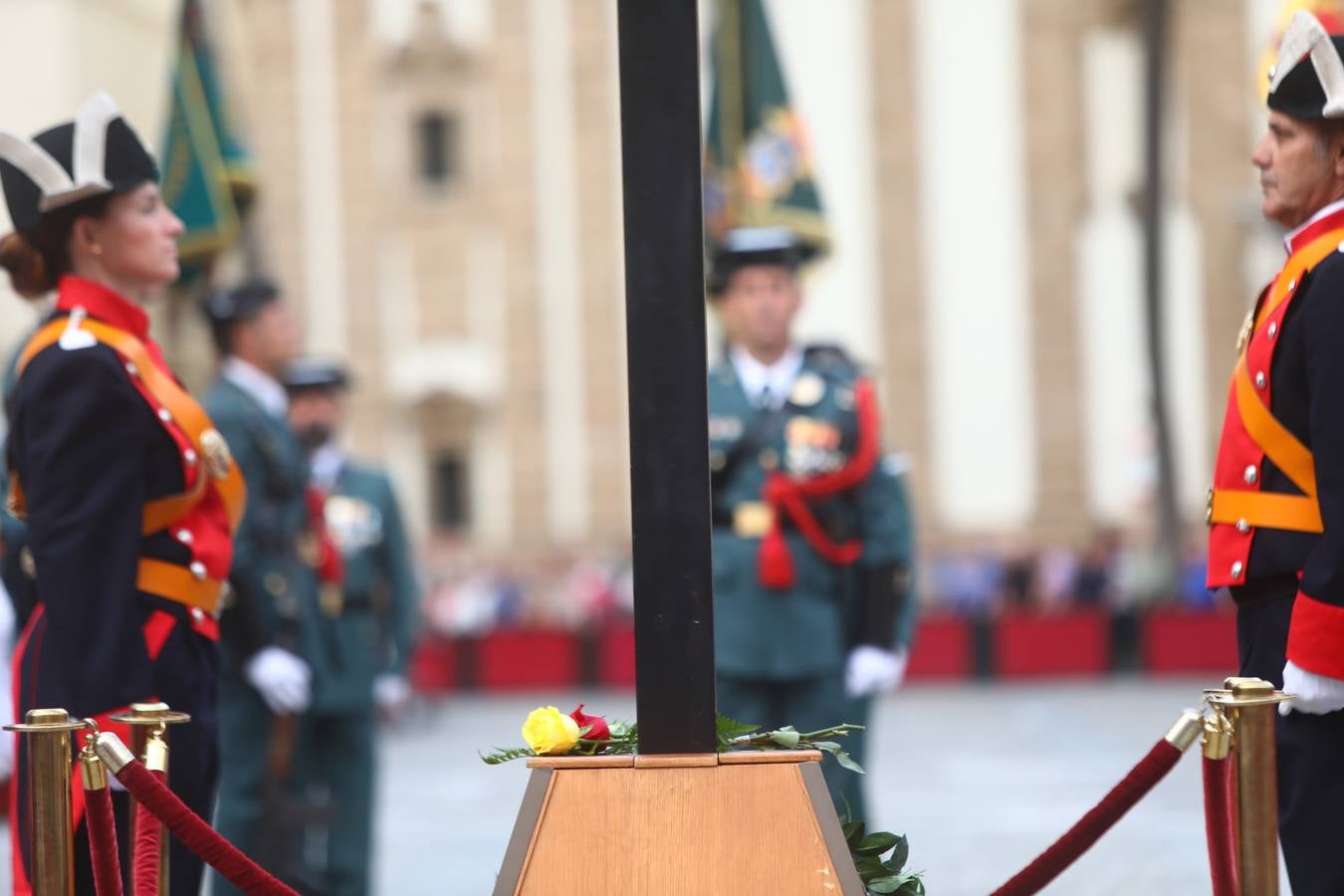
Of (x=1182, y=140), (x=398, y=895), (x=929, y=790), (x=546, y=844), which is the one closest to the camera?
(x=546, y=844)

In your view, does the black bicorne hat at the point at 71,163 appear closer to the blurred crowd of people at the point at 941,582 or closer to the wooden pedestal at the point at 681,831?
the wooden pedestal at the point at 681,831

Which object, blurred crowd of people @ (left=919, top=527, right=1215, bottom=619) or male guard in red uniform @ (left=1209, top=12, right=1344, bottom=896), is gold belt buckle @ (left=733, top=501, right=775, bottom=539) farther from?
blurred crowd of people @ (left=919, top=527, right=1215, bottom=619)

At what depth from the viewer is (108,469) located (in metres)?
3.98

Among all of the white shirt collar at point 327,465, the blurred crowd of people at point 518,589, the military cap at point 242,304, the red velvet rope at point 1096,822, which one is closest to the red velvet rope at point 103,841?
the red velvet rope at point 1096,822

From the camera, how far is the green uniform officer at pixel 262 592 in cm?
679

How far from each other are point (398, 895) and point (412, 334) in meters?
25.0

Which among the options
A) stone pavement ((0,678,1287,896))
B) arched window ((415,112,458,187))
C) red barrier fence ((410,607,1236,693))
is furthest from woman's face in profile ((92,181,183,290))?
arched window ((415,112,458,187))

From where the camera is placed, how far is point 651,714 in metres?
3.38

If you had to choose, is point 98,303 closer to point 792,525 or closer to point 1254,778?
point 1254,778

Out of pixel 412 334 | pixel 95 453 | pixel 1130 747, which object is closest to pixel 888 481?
pixel 95 453

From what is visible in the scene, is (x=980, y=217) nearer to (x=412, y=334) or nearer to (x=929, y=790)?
(x=412, y=334)

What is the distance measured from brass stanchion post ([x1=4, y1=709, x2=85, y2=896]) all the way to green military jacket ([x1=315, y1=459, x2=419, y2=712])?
4.54m

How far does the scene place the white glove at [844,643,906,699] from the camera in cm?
645

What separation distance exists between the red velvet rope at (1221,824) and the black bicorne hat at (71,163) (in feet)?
7.60
